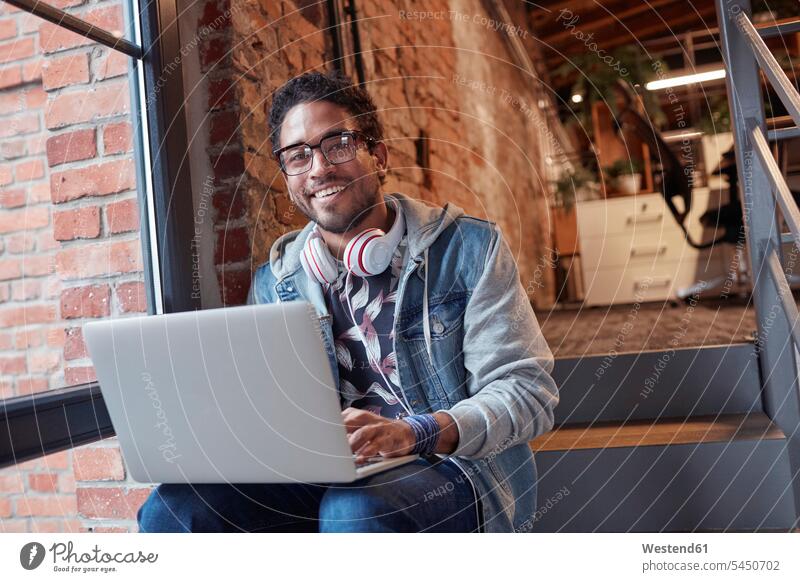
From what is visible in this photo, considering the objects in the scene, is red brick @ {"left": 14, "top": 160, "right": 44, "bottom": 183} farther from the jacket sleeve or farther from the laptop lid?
the jacket sleeve

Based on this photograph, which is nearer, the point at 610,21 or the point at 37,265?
the point at 37,265

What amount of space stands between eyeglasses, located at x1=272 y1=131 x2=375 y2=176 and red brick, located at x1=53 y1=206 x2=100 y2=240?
0.29 m

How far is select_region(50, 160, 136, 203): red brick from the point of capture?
1092mm

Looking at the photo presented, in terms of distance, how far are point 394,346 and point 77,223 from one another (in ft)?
1.59

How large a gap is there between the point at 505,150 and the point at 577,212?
2.86 feet

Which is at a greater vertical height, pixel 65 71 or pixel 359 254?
pixel 65 71

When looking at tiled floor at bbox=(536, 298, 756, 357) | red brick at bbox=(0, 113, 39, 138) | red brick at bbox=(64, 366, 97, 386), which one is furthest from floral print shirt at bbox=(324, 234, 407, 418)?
tiled floor at bbox=(536, 298, 756, 357)

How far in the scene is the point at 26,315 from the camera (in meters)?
1.00

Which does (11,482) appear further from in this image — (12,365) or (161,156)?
(161,156)

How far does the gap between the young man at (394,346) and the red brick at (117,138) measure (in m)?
0.24

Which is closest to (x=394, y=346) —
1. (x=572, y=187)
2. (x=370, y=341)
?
(x=370, y=341)

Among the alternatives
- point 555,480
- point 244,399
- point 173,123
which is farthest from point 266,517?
point 173,123
